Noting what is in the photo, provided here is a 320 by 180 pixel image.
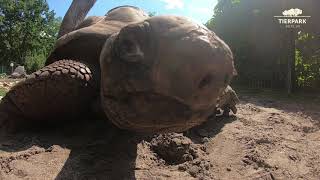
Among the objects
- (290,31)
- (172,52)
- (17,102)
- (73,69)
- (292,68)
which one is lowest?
(292,68)

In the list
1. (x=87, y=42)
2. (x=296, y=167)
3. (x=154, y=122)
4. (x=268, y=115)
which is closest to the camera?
(x=154, y=122)

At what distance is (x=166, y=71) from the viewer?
1.10m

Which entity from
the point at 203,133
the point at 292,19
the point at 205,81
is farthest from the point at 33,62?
the point at 205,81

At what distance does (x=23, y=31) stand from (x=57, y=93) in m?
41.2

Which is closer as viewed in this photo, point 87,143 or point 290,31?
point 87,143

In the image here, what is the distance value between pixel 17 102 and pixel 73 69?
12.2 inches

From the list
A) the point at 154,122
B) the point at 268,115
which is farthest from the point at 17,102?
the point at 268,115

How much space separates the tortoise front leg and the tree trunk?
5.29m

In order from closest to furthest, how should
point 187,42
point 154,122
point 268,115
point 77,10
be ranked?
Result: point 187,42 < point 154,122 < point 268,115 < point 77,10

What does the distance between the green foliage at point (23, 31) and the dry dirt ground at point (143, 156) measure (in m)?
37.5

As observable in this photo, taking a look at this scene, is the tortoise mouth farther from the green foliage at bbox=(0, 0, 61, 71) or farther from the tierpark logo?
the green foliage at bbox=(0, 0, 61, 71)

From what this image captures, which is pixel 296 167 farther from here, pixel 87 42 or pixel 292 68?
pixel 292 68

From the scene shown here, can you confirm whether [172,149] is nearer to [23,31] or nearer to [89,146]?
[89,146]

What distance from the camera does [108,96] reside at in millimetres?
1294
